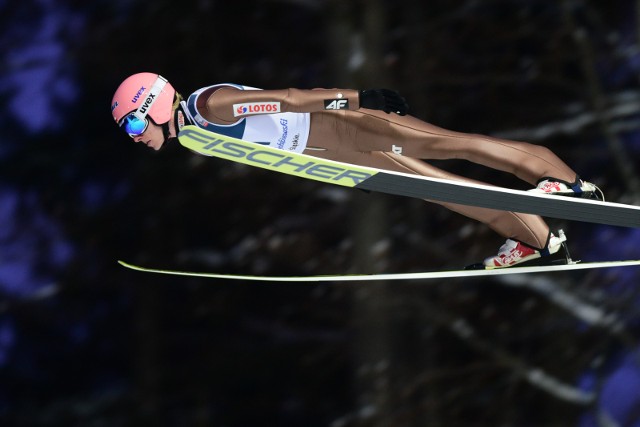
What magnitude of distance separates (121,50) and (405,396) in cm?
438

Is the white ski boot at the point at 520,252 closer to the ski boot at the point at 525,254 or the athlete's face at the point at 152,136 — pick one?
the ski boot at the point at 525,254

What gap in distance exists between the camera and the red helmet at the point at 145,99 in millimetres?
5215

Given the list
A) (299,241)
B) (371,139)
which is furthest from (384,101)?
(299,241)

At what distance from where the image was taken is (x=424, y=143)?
5371 millimetres

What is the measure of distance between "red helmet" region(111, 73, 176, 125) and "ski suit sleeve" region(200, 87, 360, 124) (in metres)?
0.29

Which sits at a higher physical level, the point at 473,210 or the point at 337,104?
the point at 337,104

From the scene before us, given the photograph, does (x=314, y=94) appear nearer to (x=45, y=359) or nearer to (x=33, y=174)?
(x=33, y=174)

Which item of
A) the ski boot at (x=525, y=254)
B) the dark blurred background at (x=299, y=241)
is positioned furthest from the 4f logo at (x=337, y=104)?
the dark blurred background at (x=299, y=241)

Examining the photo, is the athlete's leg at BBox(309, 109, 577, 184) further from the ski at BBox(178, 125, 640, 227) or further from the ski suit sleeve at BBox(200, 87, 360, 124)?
the ski suit sleeve at BBox(200, 87, 360, 124)

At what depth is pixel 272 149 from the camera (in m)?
5.15

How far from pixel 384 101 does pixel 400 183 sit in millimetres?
459

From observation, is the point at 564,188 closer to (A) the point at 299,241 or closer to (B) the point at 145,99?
(B) the point at 145,99

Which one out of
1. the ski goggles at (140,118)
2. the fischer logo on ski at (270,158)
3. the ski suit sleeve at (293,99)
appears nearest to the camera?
the ski suit sleeve at (293,99)

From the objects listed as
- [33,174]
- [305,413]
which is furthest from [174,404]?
[33,174]
